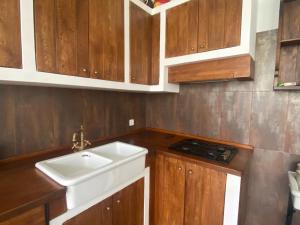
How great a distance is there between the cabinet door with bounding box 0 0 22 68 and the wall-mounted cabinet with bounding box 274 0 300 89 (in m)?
1.84

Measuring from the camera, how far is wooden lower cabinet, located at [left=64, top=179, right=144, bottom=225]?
1031 mm

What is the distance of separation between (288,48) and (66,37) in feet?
5.88

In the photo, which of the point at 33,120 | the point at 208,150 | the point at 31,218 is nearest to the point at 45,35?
the point at 33,120

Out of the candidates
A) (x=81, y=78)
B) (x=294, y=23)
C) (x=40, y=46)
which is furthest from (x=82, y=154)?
(x=294, y=23)

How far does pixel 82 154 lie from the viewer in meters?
1.34

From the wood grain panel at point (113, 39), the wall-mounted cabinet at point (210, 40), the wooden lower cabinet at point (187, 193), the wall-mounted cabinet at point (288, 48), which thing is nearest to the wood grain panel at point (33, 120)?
the wood grain panel at point (113, 39)

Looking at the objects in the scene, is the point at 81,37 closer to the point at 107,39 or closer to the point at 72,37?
the point at 72,37

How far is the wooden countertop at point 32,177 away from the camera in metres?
0.73

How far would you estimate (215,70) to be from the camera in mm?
1472

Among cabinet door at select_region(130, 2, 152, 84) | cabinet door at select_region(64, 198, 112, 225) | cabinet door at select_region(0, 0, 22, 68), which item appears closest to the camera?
cabinet door at select_region(0, 0, 22, 68)

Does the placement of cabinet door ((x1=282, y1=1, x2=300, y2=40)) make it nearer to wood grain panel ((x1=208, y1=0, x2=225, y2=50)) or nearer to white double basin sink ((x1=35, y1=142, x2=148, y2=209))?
wood grain panel ((x1=208, y1=0, x2=225, y2=50))

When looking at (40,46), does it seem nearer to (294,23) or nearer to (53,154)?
(53,154)

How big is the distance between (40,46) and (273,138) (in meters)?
1.98

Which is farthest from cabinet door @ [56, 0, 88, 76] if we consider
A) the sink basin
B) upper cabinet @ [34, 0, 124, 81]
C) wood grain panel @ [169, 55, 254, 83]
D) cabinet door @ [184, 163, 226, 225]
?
cabinet door @ [184, 163, 226, 225]
